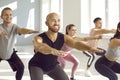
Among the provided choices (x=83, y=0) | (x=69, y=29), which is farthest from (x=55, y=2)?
(x=69, y=29)

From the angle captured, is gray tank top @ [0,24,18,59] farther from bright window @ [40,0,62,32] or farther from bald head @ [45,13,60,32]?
bright window @ [40,0,62,32]

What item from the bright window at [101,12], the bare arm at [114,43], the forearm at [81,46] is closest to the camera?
the forearm at [81,46]

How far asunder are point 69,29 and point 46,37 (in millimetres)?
1698

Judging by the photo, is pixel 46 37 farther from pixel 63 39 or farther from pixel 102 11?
pixel 102 11

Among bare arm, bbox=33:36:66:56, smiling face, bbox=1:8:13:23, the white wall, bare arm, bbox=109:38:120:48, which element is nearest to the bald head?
bare arm, bbox=33:36:66:56

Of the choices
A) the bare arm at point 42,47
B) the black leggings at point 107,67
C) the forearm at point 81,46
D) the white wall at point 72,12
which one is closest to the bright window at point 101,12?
the white wall at point 72,12

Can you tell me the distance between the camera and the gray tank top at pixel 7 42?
3957mm

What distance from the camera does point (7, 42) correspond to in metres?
3.98

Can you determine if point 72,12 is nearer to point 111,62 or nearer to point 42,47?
point 111,62

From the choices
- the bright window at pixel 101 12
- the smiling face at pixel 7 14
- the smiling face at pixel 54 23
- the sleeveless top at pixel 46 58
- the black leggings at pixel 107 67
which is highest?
the bright window at pixel 101 12

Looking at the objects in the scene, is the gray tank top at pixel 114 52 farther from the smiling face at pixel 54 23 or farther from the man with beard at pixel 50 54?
the smiling face at pixel 54 23

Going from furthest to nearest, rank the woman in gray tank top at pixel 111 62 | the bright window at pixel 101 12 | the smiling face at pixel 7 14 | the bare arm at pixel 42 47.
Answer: the bright window at pixel 101 12 → the smiling face at pixel 7 14 → the woman in gray tank top at pixel 111 62 → the bare arm at pixel 42 47

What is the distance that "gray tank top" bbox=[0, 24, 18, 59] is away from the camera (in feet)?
13.0

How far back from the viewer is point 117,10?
29.8ft
